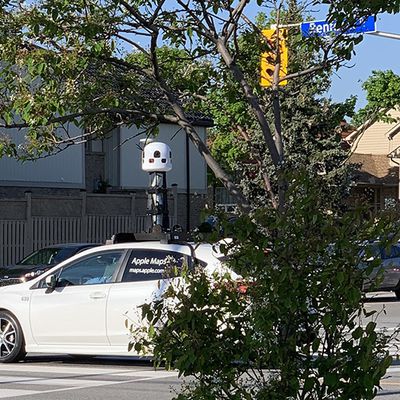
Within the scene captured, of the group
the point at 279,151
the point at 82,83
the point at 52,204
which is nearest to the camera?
the point at 279,151

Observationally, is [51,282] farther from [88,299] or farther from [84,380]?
[84,380]

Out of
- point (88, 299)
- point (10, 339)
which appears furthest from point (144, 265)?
point (10, 339)

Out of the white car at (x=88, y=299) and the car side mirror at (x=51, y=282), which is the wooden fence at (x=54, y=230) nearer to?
the white car at (x=88, y=299)

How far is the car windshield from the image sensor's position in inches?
967

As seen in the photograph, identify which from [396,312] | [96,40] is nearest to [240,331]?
[96,40]

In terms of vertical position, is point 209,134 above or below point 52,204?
above

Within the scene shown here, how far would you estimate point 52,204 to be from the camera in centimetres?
3319

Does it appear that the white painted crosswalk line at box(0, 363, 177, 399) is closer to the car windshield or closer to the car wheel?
the car wheel

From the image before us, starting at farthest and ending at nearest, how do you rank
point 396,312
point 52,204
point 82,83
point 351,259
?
point 52,204 → point 396,312 → point 82,83 → point 351,259

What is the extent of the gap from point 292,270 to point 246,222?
428mm

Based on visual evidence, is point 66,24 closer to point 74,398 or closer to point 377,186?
point 74,398

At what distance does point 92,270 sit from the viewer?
14297mm

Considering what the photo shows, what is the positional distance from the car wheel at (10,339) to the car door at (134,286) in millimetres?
1453

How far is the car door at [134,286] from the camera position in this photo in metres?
13.6
